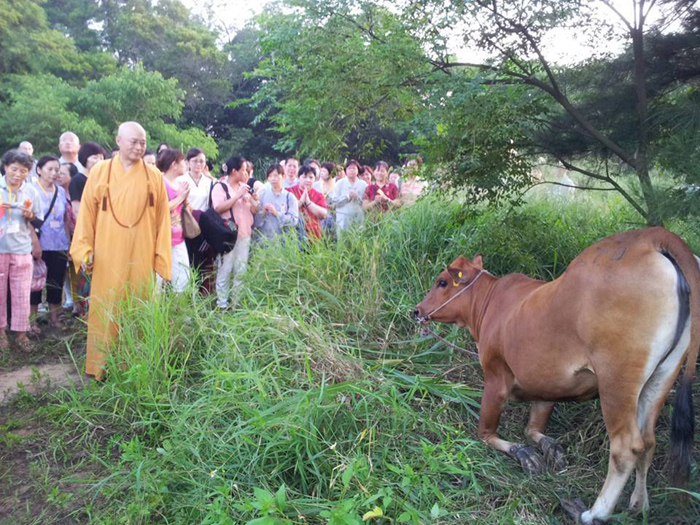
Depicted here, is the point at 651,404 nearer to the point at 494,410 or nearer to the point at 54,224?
the point at 494,410

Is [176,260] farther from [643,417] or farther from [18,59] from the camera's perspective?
[18,59]

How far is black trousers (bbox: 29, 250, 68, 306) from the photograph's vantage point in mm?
6434

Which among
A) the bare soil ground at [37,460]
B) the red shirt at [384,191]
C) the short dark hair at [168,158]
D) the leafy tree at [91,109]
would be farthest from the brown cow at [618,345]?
the leafy tree at [91,109]

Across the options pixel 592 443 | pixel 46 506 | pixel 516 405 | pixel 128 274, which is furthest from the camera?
pixel 128 274

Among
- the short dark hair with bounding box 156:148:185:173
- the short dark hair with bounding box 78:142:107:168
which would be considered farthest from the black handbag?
the short dark hair with bounding box 78:142:107:168

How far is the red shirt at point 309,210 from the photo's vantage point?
6930 mm

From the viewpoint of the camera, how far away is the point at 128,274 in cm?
514

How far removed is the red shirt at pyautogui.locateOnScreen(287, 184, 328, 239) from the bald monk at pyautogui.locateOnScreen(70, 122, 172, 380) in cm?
199

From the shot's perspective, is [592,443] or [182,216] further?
[182,216]

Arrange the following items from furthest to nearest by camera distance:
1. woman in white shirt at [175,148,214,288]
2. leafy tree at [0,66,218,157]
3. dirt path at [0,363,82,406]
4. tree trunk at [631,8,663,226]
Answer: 1. leafy tree at [0,66,218,157]
2. woman in white shirt at [175,148,214,288]
3. dirt path at [0,363,82,406]
4. tree trunk at [631,8,663,226]

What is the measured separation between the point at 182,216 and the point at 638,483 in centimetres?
434

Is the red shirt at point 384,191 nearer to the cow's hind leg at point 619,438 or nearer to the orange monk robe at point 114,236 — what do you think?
the orange monk robe at point 114,236

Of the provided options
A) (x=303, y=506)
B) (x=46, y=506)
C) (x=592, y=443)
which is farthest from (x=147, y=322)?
(x=592, y=443)

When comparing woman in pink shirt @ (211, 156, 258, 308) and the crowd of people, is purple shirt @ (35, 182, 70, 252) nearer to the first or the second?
the crowd of people
